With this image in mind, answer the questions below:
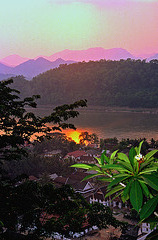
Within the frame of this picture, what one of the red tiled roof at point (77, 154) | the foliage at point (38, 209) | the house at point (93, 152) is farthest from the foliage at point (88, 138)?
the foliage at point (38, 209)

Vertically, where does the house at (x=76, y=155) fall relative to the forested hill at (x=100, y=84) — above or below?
below

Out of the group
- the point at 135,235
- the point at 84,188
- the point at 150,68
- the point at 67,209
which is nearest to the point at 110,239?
the point at 135,235

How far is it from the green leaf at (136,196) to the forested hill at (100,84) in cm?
8142

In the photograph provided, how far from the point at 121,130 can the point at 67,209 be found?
48.9m

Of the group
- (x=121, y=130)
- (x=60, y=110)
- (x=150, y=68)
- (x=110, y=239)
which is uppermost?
(x=150, y=68)

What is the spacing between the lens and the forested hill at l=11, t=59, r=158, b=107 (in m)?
89.1

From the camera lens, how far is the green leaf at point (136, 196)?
1113 mm

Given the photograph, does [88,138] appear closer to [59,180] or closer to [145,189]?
[59,180]

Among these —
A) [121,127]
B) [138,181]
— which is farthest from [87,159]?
[138,181]

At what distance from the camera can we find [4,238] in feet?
13.3

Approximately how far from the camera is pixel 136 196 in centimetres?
114

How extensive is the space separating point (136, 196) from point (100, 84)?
101207 mm

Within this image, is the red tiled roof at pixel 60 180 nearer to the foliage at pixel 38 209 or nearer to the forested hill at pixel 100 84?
the foliage at pixel 38 209

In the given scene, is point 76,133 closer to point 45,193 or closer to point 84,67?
point 45,193
